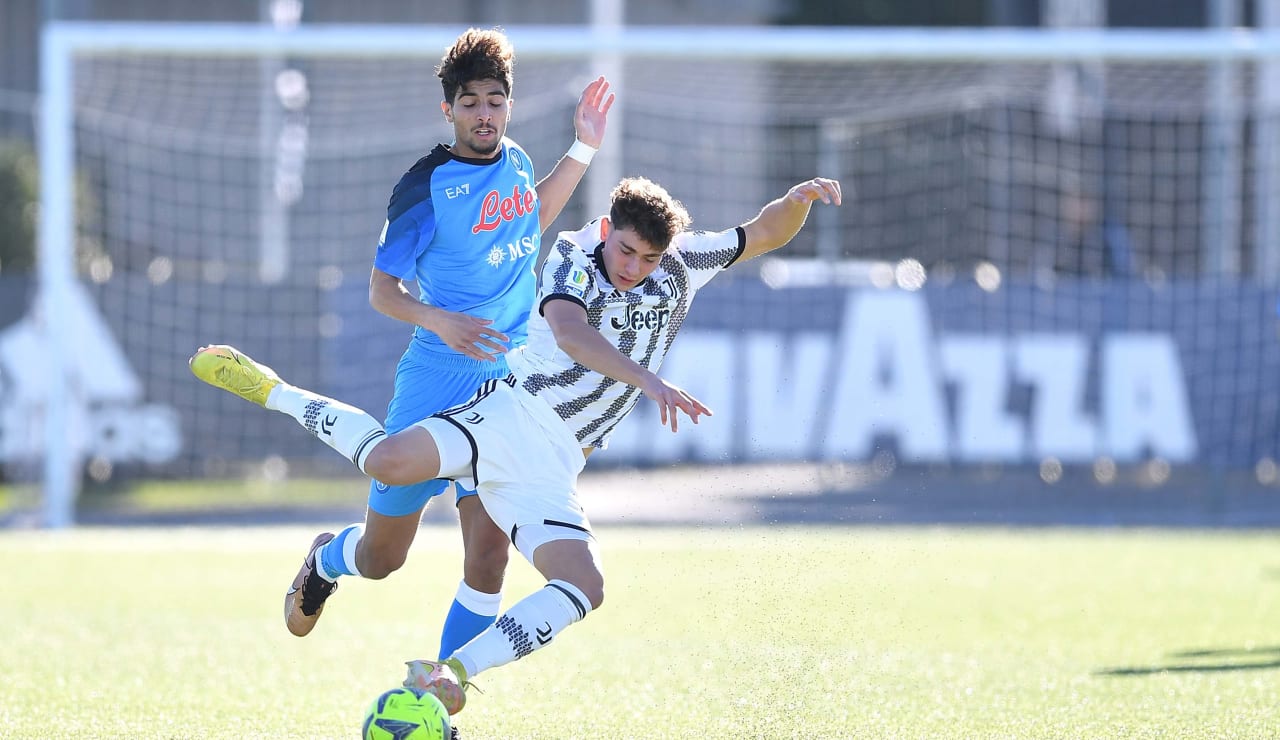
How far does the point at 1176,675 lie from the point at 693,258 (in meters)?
2.76

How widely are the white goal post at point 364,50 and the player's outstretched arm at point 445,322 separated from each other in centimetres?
783

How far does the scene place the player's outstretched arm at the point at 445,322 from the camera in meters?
5.04

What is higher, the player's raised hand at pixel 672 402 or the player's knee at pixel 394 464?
the player's raised hand at pixel 672 402

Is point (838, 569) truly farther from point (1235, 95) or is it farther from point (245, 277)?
point (1235, 95)

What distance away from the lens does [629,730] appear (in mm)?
5086

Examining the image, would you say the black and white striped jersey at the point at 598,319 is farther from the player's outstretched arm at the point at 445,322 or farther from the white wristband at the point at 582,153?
Answer: the white wristband at the point at 582,153

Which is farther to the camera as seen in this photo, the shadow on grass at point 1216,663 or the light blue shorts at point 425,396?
the shadow on grass at point 1216,663

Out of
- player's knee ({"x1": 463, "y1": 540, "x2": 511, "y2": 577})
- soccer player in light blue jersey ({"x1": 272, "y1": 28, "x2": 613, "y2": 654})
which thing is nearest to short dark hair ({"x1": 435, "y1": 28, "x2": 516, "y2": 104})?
soccer player in light blue jersey ({"x1": 272, "y1": 28, "x2": 613, "y2": 654})

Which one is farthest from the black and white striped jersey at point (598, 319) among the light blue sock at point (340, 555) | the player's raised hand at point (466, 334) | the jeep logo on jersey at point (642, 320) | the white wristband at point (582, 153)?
the light blue sock at point (340, 555)

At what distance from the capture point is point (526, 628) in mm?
4547

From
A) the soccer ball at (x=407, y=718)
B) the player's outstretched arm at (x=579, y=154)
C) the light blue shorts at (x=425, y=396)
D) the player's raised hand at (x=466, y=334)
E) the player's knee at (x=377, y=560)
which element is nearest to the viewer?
the soccer ball at (x=407, y=718)

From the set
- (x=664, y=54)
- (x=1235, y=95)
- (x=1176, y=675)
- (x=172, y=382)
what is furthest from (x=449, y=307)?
(x=1235, y=95)

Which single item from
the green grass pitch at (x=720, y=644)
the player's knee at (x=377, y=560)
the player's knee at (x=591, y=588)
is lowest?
the green grass pitch at (x=720, y=644)

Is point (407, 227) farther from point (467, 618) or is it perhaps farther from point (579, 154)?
point (467, 618)
